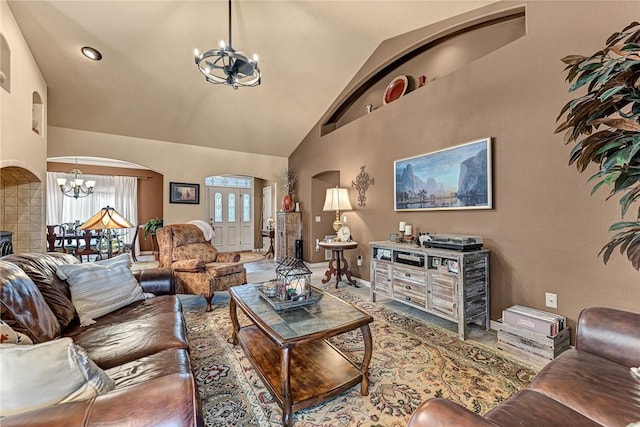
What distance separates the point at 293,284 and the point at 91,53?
14.0 feet

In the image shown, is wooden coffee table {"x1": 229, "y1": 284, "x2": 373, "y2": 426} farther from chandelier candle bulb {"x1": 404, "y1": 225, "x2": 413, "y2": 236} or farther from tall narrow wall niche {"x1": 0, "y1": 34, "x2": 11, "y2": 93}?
tall narrow wall niche {"x1": 0, "y1": 34, "x2": 11, "y2": 93}

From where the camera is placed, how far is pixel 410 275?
2.98m

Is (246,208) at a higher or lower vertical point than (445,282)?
higher

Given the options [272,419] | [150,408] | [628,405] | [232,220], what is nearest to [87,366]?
[150,408]

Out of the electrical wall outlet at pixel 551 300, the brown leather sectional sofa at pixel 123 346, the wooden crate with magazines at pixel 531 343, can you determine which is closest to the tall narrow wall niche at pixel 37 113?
the brown leather sectional sofa at pixel 123 346

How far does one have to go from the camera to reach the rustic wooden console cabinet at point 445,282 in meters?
2.53

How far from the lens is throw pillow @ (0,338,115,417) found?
745mm

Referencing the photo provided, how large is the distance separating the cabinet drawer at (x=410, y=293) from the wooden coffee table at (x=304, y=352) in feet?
3.99

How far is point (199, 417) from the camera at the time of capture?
0.83 metres

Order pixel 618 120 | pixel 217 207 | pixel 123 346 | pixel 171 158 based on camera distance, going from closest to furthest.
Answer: pixel 618 120, pixel 123 346, pixel 171 158, pixel 217 207

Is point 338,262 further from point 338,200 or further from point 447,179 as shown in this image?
point 447,179

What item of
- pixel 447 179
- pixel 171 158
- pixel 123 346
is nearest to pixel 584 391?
pixel 123 346

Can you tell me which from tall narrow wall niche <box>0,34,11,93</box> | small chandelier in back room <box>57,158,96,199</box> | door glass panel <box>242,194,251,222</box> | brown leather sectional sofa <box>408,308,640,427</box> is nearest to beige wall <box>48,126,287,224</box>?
small chandelier in back room <box>57,158,96,199</box>

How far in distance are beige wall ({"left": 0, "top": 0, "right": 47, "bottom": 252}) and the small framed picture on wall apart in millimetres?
1950
